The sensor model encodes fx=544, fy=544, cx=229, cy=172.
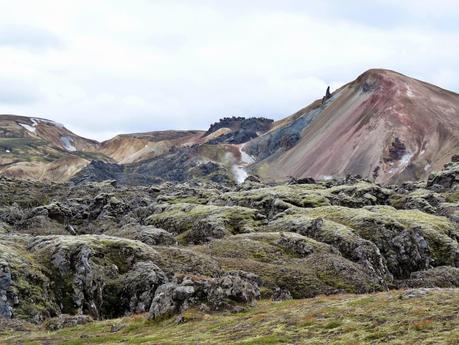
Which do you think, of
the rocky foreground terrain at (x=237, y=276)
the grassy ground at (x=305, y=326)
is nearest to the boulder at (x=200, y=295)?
the rocky foreground terrain at (x=237, y=276)

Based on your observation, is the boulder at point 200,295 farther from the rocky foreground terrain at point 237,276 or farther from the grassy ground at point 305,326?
the grassy ground at point 305,326

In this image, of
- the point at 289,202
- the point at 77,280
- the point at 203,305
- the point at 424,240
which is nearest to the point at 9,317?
the point at 77,280

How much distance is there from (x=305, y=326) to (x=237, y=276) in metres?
12.9

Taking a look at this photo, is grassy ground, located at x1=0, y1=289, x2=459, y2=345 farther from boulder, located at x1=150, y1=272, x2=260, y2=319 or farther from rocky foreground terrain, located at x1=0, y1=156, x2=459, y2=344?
boulder, located at x1=150, y1=272, x2=260, y2=319

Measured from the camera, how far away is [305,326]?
30.5 m

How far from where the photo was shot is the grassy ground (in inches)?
1047

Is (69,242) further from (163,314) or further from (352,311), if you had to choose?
(352,311)

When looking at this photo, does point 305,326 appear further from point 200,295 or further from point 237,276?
point 237,276

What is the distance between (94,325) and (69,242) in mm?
19601

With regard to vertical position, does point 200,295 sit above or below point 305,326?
below

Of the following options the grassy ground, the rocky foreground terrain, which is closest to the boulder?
the rocky foreground terrain

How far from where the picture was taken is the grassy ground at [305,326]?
26.6 meters

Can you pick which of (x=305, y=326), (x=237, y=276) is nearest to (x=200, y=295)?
(x=237, y=276)

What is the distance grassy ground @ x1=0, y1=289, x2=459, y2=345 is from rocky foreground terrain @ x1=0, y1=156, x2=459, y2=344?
12cm
